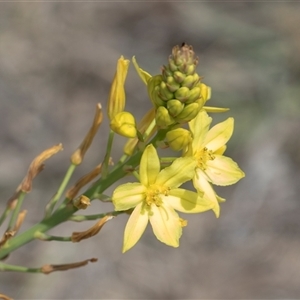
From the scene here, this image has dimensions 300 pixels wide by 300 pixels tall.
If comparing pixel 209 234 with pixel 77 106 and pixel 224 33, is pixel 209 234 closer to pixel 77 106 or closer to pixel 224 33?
pixel 77 106

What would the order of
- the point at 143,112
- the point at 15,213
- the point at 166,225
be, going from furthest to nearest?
the point at 143,112 → the point at 15,213 → the point at 166,225

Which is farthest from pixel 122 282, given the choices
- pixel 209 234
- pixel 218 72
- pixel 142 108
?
pixel 218 72

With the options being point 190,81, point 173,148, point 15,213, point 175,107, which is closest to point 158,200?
point 173,148

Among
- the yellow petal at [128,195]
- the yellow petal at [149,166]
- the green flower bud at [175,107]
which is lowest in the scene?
the yellow petal at [128,195]

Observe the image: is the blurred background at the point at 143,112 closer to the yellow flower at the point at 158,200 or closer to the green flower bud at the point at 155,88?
the yellow flower at the point at 158,200

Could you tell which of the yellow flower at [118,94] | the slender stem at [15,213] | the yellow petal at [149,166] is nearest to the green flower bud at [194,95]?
the yellow petal at [149,166]

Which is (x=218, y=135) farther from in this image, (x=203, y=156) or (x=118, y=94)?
(x=118, y=94)
